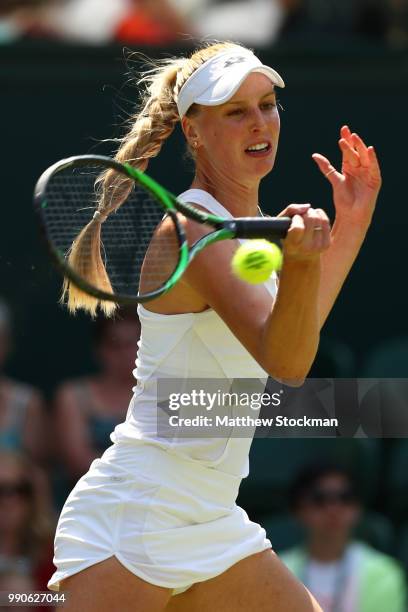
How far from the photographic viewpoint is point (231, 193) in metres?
3.19

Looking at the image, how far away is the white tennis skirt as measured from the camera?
9.84 feet

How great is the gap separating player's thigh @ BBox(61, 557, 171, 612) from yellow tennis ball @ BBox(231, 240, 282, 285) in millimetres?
729

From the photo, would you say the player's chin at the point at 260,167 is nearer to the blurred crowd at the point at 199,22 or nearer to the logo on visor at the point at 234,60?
the logo on visor at the point at 234,60

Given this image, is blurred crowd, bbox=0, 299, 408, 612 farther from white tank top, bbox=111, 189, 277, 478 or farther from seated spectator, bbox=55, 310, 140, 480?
white tank top, bbox=111, 189, 277, 478

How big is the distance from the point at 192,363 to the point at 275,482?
9.39 feet

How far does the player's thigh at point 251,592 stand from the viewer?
3094mm

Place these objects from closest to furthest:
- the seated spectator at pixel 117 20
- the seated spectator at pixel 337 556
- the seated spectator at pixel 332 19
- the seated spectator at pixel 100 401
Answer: the seated spectator at pixel 337 556
the seated spectator at pixel 100 401
the seated spectator at pixel 117 20
the seated spectator at pixel 332 19

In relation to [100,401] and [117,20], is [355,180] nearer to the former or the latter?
[100,401]

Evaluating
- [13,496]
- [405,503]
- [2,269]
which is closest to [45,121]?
[2,269]

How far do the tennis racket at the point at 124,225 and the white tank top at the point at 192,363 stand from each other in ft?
0.31

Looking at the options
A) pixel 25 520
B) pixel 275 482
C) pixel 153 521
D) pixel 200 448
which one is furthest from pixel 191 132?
pixel 275 482

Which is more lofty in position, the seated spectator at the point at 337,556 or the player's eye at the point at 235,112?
the player's eye at the point at 235,112

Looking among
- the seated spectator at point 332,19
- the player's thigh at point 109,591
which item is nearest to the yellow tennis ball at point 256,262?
the player's thigh at point 109,591

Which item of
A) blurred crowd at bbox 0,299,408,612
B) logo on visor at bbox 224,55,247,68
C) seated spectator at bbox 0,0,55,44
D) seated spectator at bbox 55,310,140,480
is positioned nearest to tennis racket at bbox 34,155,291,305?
logo on visor at bbox 224,55,247,68
